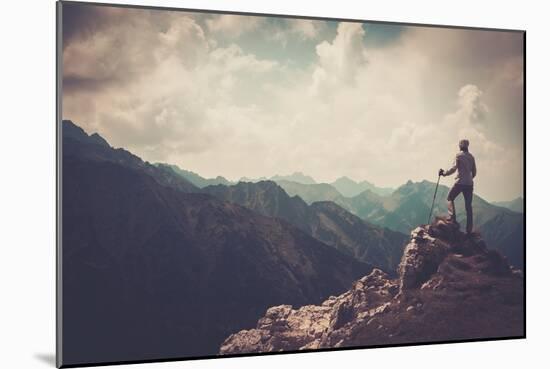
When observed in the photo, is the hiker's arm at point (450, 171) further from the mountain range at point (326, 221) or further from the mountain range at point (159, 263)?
the mountain range at point (159, 263)

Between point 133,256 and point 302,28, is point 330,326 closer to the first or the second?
point 133,256

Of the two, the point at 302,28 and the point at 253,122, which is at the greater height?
the point at 302,28

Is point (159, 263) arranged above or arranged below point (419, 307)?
above

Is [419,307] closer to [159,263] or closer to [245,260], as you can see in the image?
[245,260]

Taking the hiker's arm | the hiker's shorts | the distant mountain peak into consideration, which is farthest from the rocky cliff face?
the distant mountain peak

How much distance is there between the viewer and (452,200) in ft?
25.8

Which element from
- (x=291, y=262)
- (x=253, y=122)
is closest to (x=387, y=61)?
(x=253, y=122)

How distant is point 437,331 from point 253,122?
7.87 feet

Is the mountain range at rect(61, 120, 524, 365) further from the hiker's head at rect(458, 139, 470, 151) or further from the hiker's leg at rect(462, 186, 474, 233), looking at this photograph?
the hiker's head at rect(458, 139, 470, 151)

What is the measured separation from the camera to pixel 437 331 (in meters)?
7.69

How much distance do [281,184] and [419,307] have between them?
1611 millimetres

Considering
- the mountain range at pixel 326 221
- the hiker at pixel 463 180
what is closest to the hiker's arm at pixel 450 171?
the hiker at pixel 463 180

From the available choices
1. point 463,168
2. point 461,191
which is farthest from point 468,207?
point 463,168

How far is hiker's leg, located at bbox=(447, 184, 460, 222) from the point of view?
785cm
